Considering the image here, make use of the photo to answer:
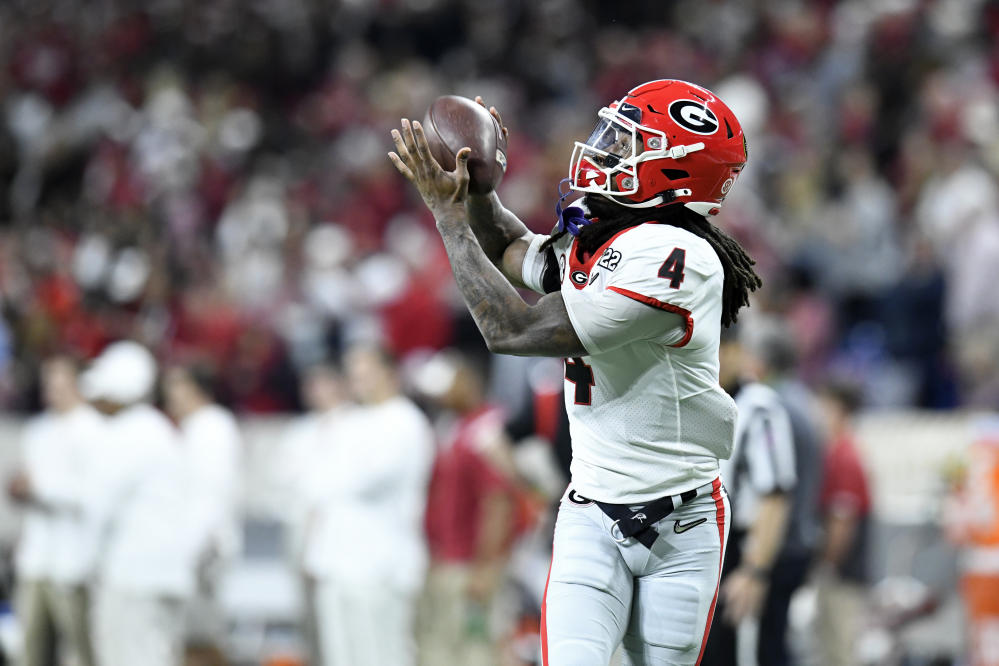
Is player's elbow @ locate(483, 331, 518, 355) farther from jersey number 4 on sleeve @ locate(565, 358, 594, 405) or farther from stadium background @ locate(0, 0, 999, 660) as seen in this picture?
stadium background @ locate(0, 0, 999, 660)

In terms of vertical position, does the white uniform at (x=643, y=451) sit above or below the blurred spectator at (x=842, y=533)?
above

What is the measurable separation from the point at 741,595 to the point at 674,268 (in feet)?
8.75

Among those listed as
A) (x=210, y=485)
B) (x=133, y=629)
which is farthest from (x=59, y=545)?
(x=210, y=485)

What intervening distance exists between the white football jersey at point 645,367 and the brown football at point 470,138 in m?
0.30

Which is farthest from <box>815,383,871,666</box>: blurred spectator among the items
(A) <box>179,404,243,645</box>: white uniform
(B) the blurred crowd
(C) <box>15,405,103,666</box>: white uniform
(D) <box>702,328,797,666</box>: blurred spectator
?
(C) <box>15,405,103,666</box>: white uniform

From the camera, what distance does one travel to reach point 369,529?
25.9 feet

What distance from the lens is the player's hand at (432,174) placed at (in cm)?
378

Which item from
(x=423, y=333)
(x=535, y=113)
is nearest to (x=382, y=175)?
(x=535, y=113)

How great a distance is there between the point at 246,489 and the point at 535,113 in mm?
5412

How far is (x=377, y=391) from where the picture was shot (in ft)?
26.7

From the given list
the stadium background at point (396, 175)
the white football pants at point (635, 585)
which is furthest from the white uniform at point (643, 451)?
the stadium background at point (396, 175)

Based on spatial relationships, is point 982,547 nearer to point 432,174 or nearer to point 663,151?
point 663,151

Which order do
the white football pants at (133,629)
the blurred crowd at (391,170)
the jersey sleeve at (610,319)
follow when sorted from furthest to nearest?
the blurred crowd at (391,170) → the white football pants at (133,629) → the jersey sleeve at (610,319)

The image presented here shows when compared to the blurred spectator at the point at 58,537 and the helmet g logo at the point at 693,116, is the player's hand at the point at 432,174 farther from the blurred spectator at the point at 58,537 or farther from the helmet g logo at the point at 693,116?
the blurred spectator at the point at 58,537
